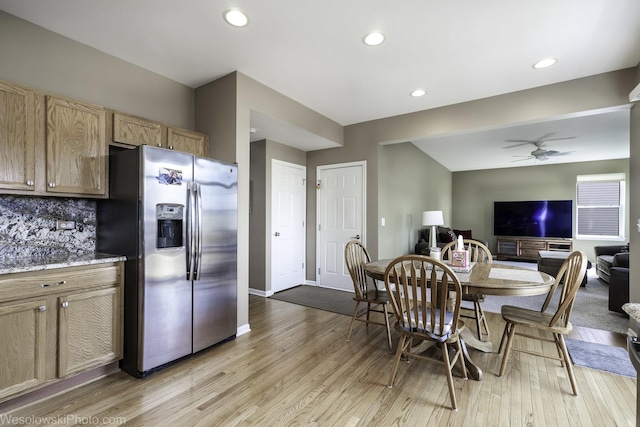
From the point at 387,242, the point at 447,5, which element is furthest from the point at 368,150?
the point at 447,5

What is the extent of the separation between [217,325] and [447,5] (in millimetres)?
3156

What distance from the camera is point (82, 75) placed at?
98.5 inches

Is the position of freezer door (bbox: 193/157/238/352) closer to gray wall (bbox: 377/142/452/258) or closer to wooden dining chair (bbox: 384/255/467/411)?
wooden dining chair (bbox: 384/255/467/411)

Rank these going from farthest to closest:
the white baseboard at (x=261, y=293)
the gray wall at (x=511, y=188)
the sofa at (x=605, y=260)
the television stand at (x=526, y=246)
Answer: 1. the television stand at (x=526, y=246)
2. the gray wall at (x=511, y=188)
3. the sofa at (x=605, y=260)
4. the white baseboard at (x=261, y=293)

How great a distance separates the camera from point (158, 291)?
2260 millimetres

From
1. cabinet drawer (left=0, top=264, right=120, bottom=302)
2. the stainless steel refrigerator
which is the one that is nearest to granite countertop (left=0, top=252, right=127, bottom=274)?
cabinet drawer (left=0, top=264, right=120, bottom=302)

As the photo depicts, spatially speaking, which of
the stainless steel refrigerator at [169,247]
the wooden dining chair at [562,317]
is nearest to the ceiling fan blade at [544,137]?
the wooden dining chair at [562,317]

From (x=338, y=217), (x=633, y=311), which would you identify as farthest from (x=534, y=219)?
(x=633, y=311)

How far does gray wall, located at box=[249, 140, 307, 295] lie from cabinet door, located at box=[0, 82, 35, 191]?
2.71 meters

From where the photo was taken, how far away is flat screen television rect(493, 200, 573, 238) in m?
7.64

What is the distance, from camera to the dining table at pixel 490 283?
2.00 metres

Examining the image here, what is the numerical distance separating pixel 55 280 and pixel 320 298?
3.08 metres

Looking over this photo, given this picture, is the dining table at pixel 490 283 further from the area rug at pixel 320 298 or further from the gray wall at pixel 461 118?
the gray wall at pixel 461 118

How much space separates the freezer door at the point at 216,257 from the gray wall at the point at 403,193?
2.39 m
